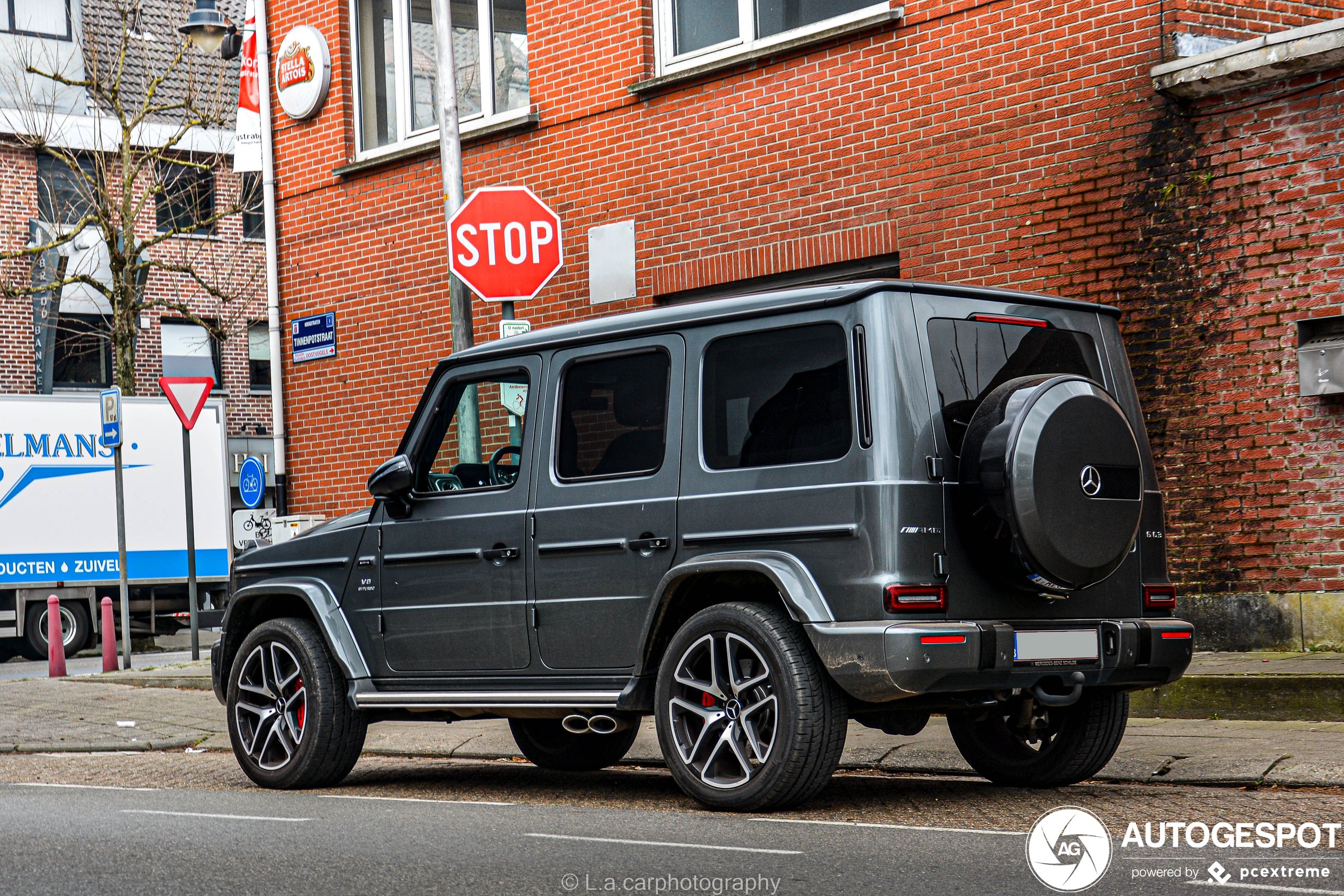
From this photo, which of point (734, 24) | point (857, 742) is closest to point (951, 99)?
point (734, 24)

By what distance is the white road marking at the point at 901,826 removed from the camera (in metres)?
5.82

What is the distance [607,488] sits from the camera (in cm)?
696

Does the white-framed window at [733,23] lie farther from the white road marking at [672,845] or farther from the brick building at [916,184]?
the white road marking at [672,845]

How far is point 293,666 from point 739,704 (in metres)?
2.70

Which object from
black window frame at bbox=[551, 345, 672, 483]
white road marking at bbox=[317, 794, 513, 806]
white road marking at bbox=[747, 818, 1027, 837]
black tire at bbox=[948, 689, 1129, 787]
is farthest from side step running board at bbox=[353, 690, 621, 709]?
black tire at bbox=[948, 689, 1129, 787]

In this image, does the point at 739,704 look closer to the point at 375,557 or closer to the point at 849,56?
the point at 375,557

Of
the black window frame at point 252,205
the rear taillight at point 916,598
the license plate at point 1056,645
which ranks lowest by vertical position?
the license plate at point 1056,645

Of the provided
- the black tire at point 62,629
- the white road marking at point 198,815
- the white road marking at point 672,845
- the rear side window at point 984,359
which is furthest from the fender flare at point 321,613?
the black tire at point 62,629

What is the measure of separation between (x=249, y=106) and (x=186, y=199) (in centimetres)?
1824

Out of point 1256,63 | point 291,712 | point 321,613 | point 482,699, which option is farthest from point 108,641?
point 1256,63

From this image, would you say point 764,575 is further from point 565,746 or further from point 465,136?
point 465,136

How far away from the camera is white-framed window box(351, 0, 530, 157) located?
14438 mm

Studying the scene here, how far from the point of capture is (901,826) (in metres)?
6.03

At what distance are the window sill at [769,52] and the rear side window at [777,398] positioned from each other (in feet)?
18.7
